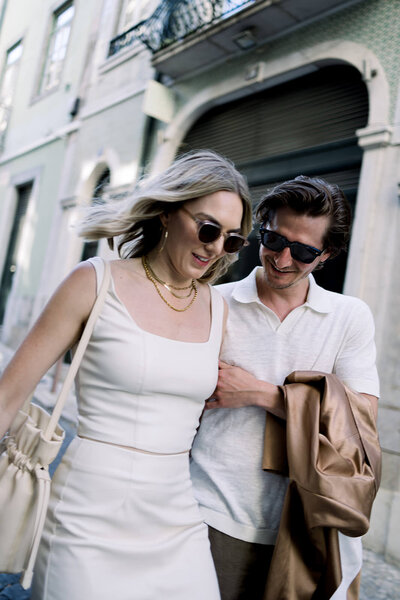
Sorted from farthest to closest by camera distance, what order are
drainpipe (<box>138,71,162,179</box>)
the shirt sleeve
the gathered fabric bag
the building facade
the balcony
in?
drainpipe (<box>138,71,162,179</box>) → the balcony → the building facade → the shirt sleeve → the gathered fabric bag

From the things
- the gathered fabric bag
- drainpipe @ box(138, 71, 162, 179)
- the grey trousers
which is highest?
drainpipe @ box(138, 71, 162, 179)

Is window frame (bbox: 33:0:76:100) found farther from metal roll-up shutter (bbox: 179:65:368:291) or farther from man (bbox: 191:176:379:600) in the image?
man (bbox: 191:176:379:600)

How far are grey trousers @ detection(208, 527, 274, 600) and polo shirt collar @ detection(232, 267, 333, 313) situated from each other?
0.88 metres

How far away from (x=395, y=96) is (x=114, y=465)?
516cm

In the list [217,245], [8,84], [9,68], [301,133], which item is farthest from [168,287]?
[9,68]

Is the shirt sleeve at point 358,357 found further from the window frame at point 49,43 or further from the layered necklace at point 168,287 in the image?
the window frame at point 49,43

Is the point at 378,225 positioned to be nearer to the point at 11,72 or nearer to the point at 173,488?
the point at 173,488

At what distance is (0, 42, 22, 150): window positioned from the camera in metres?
15.9

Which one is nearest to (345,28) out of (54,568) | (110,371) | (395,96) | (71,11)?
(395,96)

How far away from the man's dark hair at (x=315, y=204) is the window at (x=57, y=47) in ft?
41.8

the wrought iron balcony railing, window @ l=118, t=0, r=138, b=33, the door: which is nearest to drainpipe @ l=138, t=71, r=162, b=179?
the wrought iron balcony railing

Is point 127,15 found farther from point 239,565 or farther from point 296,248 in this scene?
point 239,565

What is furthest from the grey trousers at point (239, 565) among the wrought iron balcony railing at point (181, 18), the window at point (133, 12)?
the window at point (133, 12)

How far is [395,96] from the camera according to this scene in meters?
5.46
